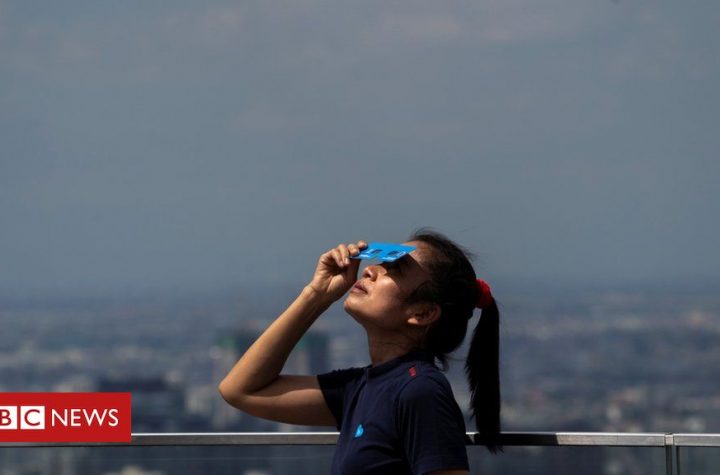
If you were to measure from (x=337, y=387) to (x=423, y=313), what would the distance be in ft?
1.20

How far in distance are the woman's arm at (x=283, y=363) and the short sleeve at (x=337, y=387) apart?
0.02 m

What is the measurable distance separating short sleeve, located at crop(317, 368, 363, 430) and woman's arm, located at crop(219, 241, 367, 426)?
2cm

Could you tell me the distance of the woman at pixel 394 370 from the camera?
337 centimetres

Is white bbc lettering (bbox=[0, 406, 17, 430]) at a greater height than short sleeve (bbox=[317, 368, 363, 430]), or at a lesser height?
greater

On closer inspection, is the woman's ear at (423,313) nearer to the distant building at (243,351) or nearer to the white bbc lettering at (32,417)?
the white bbc lettering at (32,417)

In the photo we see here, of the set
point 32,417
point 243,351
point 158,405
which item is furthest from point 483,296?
point 158,405

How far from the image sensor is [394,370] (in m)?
3.53

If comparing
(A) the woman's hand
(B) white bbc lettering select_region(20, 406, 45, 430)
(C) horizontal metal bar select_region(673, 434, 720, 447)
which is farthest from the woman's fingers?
(B) white bbc lettering select_region(20, 406, 45, 430)

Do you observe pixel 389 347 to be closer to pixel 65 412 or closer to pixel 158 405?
pixel 65 412

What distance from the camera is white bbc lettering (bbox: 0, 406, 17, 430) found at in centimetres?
528

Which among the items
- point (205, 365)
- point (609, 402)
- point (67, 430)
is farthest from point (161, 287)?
point (67, 430)

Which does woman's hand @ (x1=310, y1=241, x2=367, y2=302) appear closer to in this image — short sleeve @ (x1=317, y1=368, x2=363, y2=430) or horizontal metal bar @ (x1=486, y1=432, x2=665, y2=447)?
short sleeve @ (x1=317, y1=368, x2=363, y2=430)

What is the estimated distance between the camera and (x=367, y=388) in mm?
3588

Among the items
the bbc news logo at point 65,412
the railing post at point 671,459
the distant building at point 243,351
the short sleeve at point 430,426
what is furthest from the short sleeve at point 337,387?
the distant building at point 243,351
